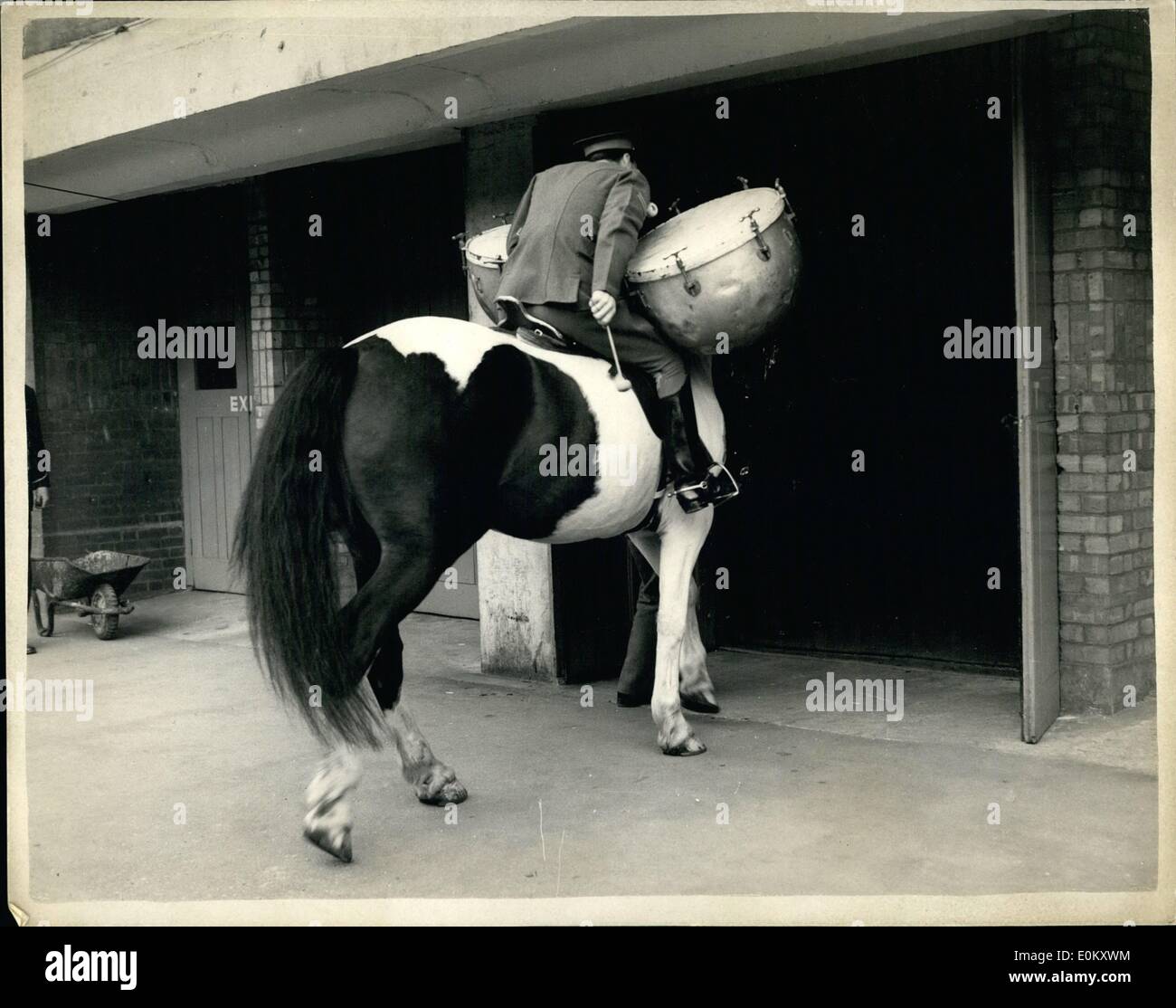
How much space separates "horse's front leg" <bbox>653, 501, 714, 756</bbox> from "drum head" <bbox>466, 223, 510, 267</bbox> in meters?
1.26

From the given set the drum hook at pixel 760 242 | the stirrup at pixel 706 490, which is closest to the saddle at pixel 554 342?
the stirrup at pixel 706 490

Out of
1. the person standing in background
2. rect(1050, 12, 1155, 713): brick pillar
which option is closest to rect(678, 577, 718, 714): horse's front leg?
rect(1050, 12, 1155, 713): brick pillar

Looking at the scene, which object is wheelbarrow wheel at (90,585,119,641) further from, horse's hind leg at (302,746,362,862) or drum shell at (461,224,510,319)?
horse's hind leg at (302,746,362,862)

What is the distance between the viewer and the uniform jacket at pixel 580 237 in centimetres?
497

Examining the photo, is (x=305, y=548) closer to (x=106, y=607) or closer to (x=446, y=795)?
(x=446, y=795)

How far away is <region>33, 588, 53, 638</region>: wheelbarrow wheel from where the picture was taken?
8.76 meters

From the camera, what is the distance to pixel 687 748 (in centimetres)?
554

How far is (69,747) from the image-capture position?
6.19 m

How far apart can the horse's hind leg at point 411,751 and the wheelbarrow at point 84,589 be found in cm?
441

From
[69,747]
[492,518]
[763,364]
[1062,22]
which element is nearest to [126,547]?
[69,747]

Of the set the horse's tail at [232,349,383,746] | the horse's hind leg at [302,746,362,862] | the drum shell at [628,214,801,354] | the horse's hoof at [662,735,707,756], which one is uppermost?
the drum shell at [628,214,801,354]

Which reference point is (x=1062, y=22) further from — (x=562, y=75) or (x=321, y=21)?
(x=321, y=21)

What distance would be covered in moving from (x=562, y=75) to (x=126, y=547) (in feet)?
20.1

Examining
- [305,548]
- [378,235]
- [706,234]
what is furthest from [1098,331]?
[378,235]
